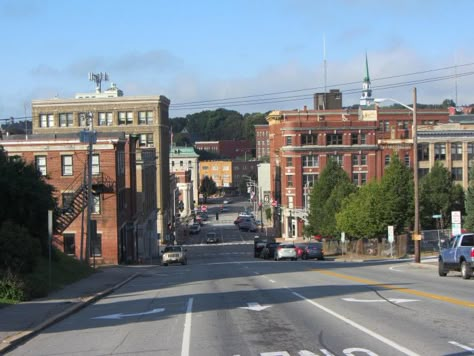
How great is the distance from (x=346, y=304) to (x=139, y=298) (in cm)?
804

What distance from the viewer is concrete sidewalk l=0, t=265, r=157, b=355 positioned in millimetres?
15375

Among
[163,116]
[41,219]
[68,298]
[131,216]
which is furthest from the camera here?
[163,116]

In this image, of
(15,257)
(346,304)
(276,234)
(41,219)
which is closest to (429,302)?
(346,304)

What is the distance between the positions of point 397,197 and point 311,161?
4141 cm

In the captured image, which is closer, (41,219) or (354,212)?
(41,219)

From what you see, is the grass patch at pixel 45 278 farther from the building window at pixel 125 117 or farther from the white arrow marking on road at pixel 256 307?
the building window at pixel 125 117

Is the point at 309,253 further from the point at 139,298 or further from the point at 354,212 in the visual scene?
the point at 139,298

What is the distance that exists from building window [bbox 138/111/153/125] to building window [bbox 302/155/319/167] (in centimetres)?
2173

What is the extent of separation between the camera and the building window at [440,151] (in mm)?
100037

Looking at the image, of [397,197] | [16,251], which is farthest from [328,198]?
[16,251]

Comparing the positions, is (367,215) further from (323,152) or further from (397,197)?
(323,152)

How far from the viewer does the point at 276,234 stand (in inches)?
4616

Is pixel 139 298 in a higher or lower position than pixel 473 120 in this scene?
lower

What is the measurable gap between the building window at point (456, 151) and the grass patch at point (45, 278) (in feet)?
231
